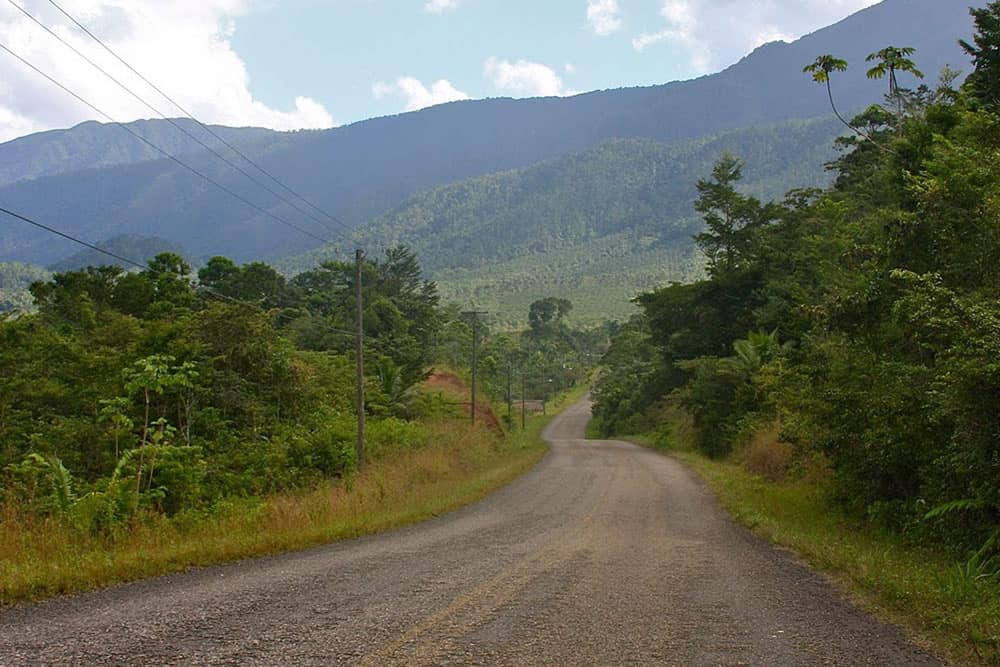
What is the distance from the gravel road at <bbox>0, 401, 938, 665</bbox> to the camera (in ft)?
20.4

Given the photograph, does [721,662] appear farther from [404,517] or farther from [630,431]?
[630,431]

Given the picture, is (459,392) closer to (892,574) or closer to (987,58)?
(987,58)

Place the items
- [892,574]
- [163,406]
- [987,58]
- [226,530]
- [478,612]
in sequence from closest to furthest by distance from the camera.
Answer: [478,612], [892,574], [226,530], [163,406], [987,58]

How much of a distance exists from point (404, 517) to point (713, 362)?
26.7 meters

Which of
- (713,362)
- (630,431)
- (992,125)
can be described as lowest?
(630,431)

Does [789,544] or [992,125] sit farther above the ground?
[992,125]

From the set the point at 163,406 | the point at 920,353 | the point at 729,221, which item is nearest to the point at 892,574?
the point at 920,353

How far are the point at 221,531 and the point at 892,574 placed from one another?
9.58 m

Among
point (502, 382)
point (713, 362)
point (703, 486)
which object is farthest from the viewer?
point (502, 382)

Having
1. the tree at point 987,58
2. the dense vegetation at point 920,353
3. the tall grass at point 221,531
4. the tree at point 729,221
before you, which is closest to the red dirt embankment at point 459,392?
the tree at point 729,221

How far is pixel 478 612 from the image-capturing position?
25.2 ft

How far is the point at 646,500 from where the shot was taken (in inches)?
822

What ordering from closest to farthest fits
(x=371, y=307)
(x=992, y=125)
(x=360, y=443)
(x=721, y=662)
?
1. (x=721, y=662)
2. (x=992, y=125)
3. (x=360, y=443)
4. (x=371, y=307)

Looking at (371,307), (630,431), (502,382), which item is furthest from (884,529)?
(502,382)
